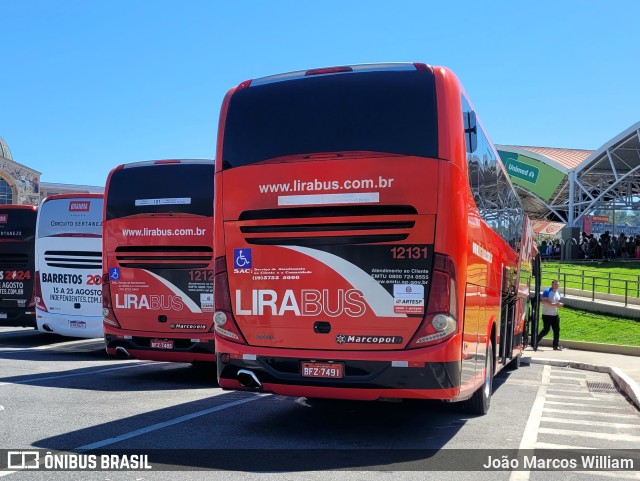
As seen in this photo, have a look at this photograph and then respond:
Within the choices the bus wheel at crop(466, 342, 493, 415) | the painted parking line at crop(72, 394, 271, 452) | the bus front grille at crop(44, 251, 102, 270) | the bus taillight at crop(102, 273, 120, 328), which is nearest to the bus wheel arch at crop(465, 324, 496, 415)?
the bus wheel at crop(466, 342, 493, 415)

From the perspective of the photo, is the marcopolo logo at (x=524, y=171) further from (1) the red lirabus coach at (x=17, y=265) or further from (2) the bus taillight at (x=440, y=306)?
(2) the bus taillight at (x=440, y=306)

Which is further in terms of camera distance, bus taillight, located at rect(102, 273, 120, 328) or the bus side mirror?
bus taillight, located at rect(102, 273, 120, 328)

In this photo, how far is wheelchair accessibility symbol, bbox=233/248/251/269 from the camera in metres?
7.73

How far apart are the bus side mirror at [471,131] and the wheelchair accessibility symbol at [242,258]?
254 cm

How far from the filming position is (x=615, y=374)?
13930 mm

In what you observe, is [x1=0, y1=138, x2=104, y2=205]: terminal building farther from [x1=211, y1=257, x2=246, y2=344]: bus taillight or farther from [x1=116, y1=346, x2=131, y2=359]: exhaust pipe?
[x1=211, y1=257, x2=246, y2=344]: bus taillight

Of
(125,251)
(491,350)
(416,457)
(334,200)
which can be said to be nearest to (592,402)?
(491,350)

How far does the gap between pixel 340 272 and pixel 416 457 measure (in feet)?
6.18

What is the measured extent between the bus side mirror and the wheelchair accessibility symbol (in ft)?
8.33

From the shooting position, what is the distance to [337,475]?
19.5 ft

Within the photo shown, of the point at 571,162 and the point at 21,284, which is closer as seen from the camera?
the point at 21,284

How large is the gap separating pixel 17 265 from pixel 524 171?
48144mm

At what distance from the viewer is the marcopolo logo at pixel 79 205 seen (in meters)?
15.6

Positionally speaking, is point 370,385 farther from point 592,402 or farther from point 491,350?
point 592,402
